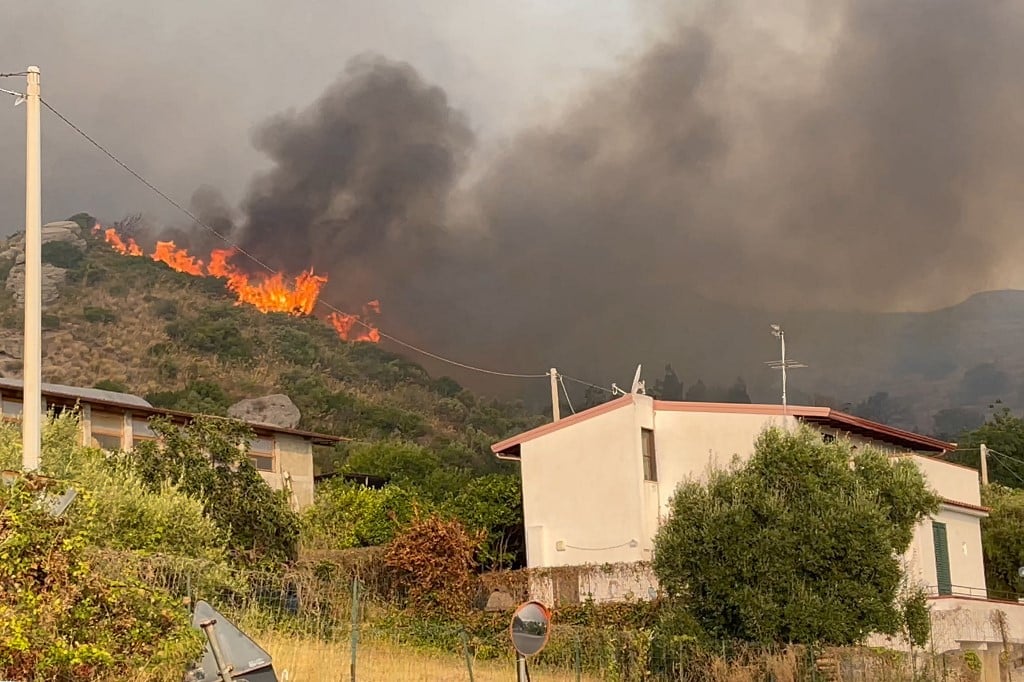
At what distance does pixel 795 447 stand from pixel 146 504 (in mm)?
14291

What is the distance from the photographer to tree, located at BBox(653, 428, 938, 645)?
28.2m

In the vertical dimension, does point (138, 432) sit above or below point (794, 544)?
above

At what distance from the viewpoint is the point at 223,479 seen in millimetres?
32406

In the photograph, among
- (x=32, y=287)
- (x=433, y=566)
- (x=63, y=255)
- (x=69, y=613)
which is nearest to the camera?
(x=69, y=613)

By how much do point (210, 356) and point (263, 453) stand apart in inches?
3776

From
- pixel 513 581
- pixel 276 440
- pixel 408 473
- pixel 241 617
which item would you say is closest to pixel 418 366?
pixel 408 473

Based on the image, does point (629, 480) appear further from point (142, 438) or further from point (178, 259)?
point (178, 259)

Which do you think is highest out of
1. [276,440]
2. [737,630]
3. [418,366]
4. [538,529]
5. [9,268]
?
[9,268]

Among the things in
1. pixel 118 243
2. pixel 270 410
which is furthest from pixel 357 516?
pixel 118 243

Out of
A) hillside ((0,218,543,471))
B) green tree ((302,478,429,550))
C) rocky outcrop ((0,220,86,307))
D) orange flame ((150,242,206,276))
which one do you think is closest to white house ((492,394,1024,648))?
green tree ((302,478,429,550))

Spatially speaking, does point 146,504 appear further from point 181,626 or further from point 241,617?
point 181,626

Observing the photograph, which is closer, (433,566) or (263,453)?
(433,566)

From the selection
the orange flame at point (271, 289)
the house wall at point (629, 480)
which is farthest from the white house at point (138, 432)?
the orange flame at point (271, 289)

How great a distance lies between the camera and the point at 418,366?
160m
